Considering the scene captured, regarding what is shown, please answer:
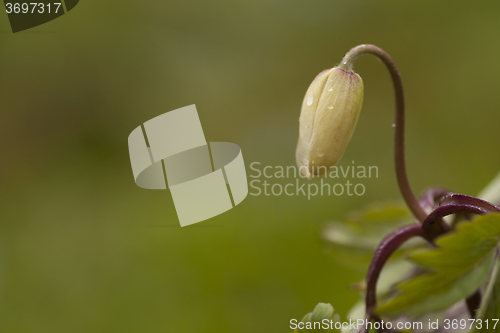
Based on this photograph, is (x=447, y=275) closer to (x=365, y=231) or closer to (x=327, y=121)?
(x=327, y=121)

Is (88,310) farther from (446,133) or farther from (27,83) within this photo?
(446,133)

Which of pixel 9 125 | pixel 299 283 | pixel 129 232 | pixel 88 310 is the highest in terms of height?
pixel 9 125

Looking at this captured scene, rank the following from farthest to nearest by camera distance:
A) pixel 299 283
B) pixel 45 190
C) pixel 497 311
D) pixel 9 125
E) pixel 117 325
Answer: pixel 9 125, pixel 45 190, pixel 299 283, pixel 117 325, pixel 497 311

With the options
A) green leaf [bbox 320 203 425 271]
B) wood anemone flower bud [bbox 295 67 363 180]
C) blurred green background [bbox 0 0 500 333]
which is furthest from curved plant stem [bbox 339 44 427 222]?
blurred green background [bbox 0 0 500 333]

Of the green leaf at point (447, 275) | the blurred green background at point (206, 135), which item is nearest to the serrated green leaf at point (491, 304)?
the green leaf at point (447, 275)

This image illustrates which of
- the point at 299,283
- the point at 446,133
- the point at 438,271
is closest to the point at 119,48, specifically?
the point at 299,283

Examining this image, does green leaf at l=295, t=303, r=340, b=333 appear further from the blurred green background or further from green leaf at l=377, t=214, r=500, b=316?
the blurred green background

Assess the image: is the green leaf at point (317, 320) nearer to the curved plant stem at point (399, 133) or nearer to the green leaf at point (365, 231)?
the curved plant stem at point (399, 133)

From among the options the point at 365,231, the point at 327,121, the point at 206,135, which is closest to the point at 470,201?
the point at 327,121
